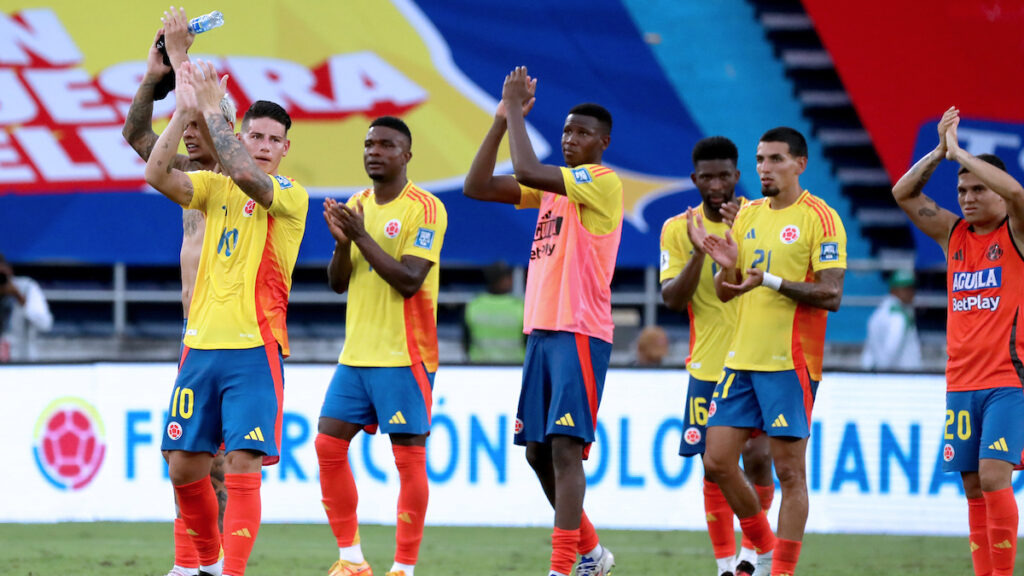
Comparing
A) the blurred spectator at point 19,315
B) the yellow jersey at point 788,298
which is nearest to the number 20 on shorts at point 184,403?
the yellow jersey at point 788,298

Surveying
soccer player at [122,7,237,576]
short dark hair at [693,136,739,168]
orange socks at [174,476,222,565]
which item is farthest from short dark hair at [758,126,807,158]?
orange socks at [174,476,222,565]

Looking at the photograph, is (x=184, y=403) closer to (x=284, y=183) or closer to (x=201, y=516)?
(x=201, y=516)

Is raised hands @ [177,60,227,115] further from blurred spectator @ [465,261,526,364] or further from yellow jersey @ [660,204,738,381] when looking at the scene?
blurred spectator @ [465,261,526,364]

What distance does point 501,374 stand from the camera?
11547mm

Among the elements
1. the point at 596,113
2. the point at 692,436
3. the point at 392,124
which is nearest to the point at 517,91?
the point at 596,113

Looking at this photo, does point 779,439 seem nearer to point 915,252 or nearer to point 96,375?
point 96,375

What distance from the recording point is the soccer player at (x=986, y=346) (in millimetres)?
6961

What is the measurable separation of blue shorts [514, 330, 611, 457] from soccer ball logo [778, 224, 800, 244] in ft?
3.78

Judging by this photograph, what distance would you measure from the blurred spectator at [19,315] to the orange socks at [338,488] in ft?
23.1

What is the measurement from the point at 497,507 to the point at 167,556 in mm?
3101

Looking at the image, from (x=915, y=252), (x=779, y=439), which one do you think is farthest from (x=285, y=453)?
(x=915, y=252)

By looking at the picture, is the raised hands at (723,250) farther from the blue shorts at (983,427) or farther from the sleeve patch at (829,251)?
the blue shorts at (983,427)

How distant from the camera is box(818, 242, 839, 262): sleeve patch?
7312 mm

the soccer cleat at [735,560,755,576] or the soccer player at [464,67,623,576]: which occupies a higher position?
the soccer player at [464,67,623,576]
